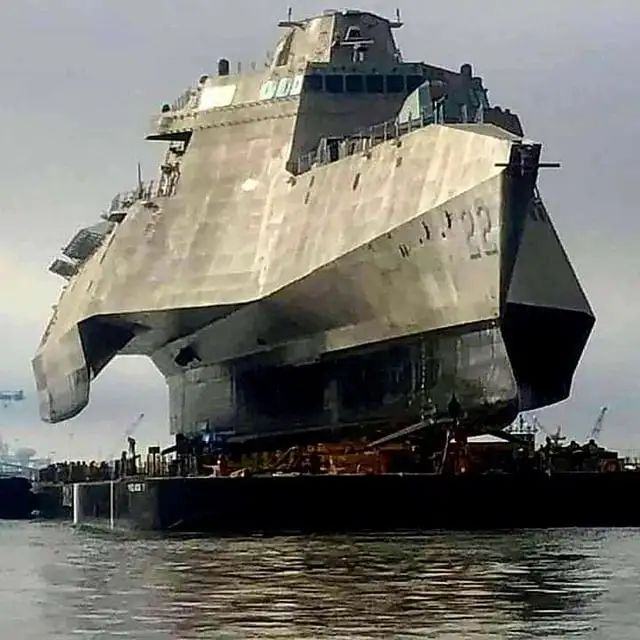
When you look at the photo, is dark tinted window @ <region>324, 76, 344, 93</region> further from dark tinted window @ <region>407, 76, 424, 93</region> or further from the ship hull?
the ship hull

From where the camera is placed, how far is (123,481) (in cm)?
5562

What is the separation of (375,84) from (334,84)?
1265 mm

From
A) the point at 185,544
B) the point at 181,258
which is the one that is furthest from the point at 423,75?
the point at 185,544

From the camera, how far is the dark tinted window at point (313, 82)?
55344 millimetres

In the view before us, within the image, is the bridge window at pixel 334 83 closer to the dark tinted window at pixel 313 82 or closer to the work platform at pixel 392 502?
the dark tinted window at pixel 313 82

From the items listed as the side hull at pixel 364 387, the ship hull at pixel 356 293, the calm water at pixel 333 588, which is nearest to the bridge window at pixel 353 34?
the ship hull at pixel 356 293

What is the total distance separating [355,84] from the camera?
56.1m

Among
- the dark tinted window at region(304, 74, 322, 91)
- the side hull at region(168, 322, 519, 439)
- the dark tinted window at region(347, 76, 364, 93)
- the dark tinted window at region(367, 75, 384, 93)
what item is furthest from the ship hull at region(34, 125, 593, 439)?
the dark tinted window at region(367, 75, 384, 93)

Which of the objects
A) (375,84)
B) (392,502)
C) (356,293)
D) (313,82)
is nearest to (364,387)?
→ (356,293)

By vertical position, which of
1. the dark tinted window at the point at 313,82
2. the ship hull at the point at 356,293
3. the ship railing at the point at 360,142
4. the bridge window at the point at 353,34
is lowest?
the ship hull at the point at 356,293

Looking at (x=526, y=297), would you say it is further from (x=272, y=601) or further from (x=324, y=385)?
(x=272, y=601)

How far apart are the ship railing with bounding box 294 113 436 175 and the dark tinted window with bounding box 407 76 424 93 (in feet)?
6.42

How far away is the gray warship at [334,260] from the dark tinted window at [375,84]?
0.14 ft

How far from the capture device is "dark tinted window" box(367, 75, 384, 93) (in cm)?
5625
